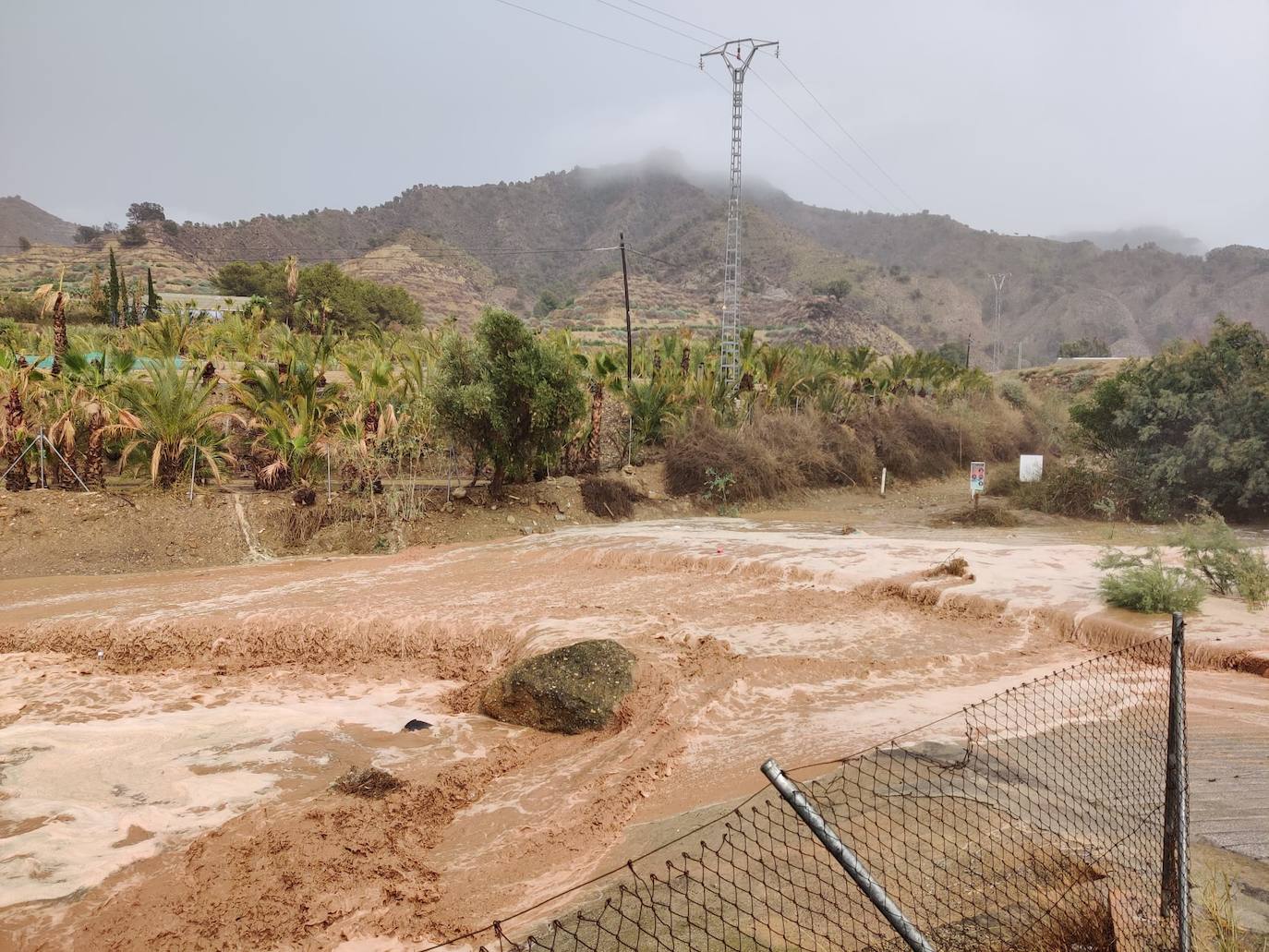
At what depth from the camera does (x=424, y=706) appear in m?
8.29

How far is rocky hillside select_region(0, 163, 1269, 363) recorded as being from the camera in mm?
75062

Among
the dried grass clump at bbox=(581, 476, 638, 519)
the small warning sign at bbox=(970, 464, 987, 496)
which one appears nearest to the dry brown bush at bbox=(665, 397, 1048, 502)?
the dried grass clump at bbox=(581, 476, 638, 519)

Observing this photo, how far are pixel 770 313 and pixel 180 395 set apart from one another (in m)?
65.5

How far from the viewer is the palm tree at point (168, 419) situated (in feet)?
50.3

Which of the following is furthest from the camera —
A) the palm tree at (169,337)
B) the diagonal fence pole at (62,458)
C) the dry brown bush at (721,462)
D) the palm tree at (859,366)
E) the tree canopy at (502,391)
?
the palm tree at (859,366)

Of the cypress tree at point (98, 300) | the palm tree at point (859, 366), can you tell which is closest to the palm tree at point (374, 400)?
the palm tree at point (859, 366)

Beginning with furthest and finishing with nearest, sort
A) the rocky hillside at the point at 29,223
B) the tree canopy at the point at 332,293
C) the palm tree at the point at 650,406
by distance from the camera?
the rocky hillside at the point at 29,223
the tree canopy at the point at 332,293
the palm tree at the point at 650,406

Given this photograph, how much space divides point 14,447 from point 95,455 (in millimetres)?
1373

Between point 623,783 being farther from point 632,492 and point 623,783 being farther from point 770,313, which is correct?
point 770,313

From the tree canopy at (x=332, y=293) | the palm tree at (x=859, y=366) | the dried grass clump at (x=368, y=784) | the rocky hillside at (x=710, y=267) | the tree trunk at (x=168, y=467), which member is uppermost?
the rocky hillside at (x=710, y=267)

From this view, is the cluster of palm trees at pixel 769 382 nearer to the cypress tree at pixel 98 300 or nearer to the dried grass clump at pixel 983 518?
the dried grass clump at pixel 983 518

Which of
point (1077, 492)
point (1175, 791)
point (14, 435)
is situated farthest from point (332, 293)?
point (1175, 791)

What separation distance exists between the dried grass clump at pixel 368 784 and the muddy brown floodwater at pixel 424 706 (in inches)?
5.1

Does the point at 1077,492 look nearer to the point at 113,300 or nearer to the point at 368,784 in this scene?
the point at 368,784
